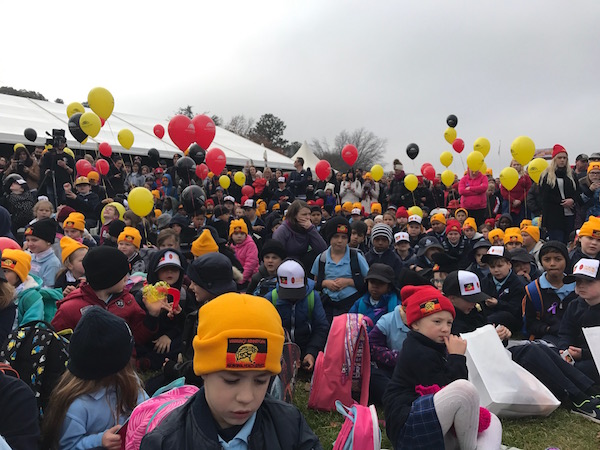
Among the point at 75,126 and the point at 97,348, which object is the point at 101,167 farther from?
the point at 97,348

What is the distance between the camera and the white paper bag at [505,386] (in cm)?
363

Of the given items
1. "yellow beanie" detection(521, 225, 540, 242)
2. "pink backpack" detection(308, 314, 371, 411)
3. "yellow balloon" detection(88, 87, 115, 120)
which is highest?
"yellow balloon" detection(88, 87, 115, 120)

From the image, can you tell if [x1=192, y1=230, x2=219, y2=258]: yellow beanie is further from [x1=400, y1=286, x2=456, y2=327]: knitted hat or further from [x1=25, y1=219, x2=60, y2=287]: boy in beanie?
[x1=400, y1=286, x2=456, y2=327]: knitted hat

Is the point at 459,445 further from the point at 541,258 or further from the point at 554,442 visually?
the point at 541,258

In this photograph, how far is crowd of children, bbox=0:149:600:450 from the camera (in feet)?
5.44

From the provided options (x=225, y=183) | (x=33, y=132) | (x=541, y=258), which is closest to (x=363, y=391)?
(x=541, y=258)

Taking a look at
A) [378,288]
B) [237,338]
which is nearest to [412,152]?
[378,288]

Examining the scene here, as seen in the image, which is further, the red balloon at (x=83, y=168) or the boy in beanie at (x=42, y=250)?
the red balloon at (x=83, y=168)

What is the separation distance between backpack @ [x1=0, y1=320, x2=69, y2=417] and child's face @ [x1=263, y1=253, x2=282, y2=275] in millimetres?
2811

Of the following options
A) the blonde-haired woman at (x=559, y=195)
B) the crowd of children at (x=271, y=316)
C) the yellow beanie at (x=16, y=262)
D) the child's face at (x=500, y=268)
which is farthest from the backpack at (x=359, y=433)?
the blonde-haired woman at (x=559, y=195)


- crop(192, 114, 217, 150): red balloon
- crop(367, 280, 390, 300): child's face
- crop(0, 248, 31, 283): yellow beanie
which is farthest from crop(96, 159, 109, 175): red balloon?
crop(367, 280, 390, 300): child's face

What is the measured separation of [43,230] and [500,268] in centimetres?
513

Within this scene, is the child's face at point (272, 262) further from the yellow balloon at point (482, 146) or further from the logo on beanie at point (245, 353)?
the yellow balloon at point (482, 146)

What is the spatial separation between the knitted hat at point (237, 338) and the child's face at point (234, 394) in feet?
0.14
